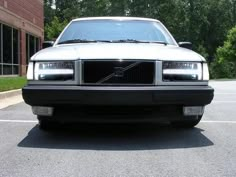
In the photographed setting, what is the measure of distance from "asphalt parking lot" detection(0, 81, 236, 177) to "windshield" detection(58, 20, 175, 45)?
1.27m

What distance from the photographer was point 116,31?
284 inches

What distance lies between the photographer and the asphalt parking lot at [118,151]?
454cm

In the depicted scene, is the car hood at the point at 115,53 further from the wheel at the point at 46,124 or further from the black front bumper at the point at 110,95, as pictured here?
the wheel at the point at 46,124

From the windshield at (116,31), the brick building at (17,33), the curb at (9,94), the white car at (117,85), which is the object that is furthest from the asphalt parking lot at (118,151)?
the brick building at (17,33)

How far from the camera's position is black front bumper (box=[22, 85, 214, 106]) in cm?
543

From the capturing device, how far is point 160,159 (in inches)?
197

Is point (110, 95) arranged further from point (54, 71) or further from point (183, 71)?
point (183, 71)

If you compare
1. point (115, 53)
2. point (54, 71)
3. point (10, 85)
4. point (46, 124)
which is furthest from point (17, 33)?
point (115, 53)

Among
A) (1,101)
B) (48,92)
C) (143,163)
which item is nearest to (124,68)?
(48,92)

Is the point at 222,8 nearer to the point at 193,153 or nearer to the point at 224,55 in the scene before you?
the point at 224,55

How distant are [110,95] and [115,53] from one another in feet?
1.81

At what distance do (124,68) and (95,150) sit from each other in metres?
1.00

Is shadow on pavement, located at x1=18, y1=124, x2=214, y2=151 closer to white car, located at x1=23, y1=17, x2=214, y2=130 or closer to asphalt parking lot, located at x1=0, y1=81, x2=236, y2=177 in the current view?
asphalt parking lot, located at x1=0, y1=81, x2=236, y2=177

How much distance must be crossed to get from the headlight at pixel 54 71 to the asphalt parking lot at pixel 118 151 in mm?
785
